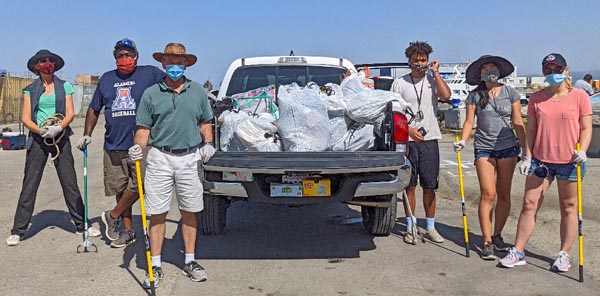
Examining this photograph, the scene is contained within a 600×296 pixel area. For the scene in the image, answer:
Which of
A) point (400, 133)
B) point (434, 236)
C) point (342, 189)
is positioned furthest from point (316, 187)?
point (434, 236)

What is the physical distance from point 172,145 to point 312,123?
1.39 m

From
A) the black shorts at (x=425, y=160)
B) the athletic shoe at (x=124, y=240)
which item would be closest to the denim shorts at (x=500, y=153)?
the black shorts at (x=425, y=160)

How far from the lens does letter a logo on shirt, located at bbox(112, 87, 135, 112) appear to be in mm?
5938

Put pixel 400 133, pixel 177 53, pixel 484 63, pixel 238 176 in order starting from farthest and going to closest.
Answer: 1. pixel 484 63
2. pixel 400 133
3. pixel 238 176
4. pixel 177 53

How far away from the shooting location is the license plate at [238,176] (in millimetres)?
5336

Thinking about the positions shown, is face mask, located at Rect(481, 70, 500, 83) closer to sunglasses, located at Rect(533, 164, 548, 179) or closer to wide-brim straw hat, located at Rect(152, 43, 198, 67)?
sunglasses, located at Rect(533, 164, 548, 179)

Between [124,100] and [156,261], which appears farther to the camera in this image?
[124,100]

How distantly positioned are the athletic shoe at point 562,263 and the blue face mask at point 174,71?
11.7 ft

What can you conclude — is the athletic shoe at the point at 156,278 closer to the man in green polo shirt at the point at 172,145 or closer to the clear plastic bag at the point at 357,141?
the man in green polo shirt at the point at 172,145

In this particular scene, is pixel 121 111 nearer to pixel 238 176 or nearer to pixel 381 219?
pixel 238 176

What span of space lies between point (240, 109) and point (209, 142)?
1.61 meters

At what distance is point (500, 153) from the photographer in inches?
228

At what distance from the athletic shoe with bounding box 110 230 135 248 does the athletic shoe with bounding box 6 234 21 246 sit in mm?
1003

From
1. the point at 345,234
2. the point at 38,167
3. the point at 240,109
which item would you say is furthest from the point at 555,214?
the point at 38,167
